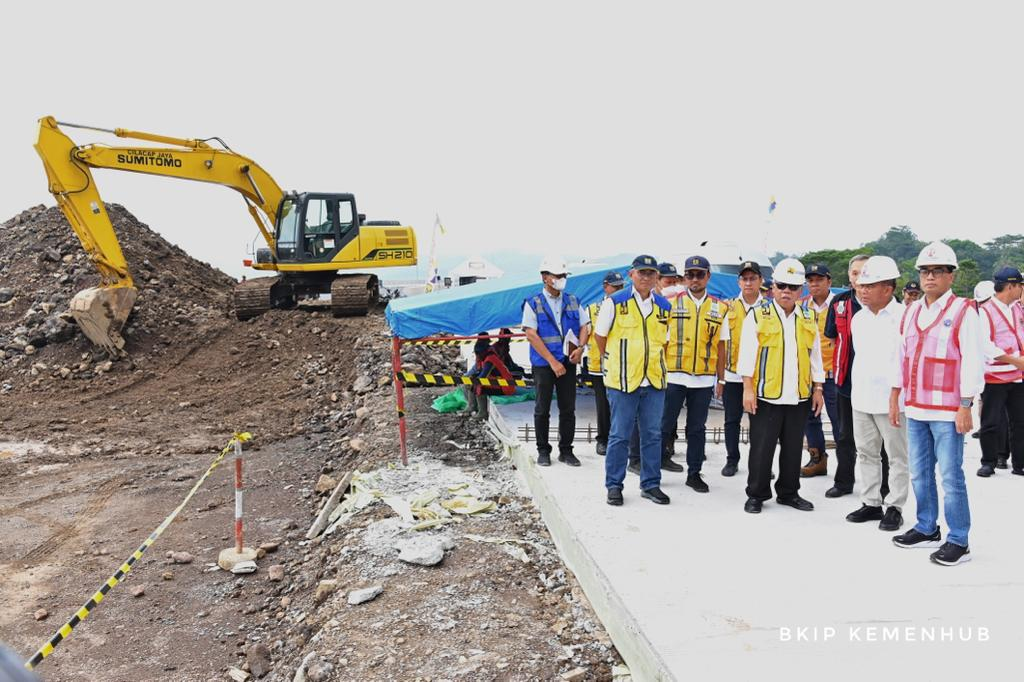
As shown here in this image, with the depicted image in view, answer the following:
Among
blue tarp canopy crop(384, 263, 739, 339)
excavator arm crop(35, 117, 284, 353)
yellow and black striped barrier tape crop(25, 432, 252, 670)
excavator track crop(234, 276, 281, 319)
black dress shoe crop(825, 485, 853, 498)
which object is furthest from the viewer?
excavator track crop(234, 276, 281, 319)

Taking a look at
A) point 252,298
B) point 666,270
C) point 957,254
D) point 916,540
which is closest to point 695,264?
point 666,270

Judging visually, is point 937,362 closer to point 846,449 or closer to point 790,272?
point 790,272

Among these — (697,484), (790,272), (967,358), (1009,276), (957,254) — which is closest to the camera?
(967,358)

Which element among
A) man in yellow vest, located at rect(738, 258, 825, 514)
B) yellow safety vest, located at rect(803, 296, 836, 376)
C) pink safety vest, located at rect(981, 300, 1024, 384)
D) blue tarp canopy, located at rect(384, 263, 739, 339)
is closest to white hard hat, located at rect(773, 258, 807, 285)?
man in yellow vest, located at rect(738, 258, 825, 514)

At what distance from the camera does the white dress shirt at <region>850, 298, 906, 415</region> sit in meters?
4.71

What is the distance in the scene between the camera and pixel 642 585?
13.0ft

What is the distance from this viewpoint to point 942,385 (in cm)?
421

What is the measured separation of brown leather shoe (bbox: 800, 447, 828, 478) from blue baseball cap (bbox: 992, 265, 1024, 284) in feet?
7.39

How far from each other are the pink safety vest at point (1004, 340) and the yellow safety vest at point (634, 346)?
2.79 metres

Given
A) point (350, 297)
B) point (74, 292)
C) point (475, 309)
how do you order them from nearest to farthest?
point (475, 309) < point (350, 297) < point (74, 292)

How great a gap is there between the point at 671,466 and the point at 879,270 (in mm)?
2244

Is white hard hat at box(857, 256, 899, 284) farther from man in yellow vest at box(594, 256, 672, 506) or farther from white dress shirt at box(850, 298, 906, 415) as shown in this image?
man in yellow vest at box(594, 256, 672, 506)

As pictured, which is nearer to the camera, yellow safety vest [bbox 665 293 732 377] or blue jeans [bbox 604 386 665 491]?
blue jeans [bbox 604 386 665 491]

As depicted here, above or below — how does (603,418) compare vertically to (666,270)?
below
